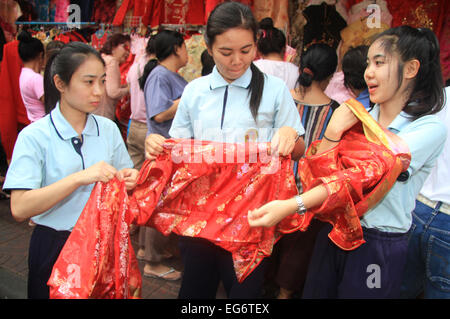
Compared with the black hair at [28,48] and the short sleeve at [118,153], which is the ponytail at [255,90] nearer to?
the short sleeve at [118,153]

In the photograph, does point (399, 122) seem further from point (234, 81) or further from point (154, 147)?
point (154, 147)

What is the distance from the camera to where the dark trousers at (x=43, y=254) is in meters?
1.57

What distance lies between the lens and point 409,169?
1334 millimetres

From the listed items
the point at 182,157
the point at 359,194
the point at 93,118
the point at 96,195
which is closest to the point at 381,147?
the point at 359,194

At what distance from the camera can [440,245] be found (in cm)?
152

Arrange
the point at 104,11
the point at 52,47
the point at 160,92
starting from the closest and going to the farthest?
the point at 160,92 → the point at 52,47 → the point at 104,11

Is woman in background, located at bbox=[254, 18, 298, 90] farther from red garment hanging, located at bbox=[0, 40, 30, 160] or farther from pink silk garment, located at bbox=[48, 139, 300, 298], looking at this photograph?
red garment hanging, located at bbox=[0, 40, 30, 160]

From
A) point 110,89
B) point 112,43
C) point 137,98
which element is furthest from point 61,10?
point 137,98

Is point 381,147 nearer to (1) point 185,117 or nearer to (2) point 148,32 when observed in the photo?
(1) point 185,117

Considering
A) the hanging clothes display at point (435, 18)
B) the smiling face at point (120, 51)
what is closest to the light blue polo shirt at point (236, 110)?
the hanging clothes display at point (435, 18)

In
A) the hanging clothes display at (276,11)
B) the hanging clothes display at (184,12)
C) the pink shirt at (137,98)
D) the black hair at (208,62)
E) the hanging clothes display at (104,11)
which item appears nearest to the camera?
the black hair at (208,62)

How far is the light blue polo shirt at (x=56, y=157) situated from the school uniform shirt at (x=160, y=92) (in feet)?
3.44

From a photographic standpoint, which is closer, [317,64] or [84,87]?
[84,87]

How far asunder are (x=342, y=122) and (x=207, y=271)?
1.01m
